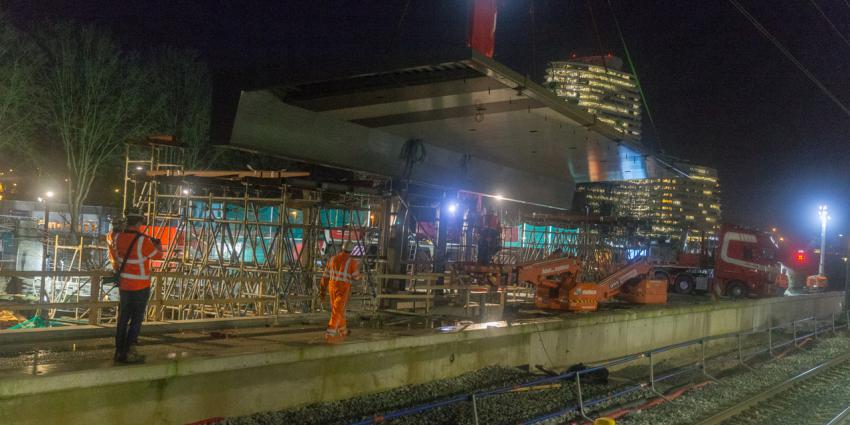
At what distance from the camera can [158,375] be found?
6953mm

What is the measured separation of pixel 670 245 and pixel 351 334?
27490 millimetres

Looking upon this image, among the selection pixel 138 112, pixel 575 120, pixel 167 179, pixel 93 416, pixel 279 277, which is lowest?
pixel 93 416

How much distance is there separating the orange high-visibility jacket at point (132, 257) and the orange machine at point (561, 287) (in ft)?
32.6

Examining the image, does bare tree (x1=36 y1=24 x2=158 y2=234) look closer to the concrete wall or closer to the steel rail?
the concrete wall

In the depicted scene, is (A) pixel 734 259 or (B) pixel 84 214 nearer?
(A) pixel 734 259

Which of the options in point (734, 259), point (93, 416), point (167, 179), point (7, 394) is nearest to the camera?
point (7, 394)

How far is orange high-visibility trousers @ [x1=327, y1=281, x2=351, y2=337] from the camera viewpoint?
9311 millimetres

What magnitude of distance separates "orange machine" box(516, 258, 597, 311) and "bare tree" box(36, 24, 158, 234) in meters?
21.1

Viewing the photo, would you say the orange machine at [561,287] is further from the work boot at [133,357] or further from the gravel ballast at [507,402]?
the work boot at [133,357]

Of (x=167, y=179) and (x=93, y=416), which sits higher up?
(x=167, y=179)

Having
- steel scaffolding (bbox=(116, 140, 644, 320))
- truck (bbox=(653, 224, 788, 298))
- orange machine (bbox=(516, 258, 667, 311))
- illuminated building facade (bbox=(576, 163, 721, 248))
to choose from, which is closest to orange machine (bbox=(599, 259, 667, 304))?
orange machine (bbox=(516, 258, 667, 311))

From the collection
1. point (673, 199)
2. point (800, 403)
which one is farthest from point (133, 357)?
point (673, 199)

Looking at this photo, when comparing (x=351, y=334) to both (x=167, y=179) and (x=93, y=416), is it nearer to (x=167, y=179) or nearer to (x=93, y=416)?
(x=93, y=416)

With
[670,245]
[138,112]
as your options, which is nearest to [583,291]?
[670,245]
